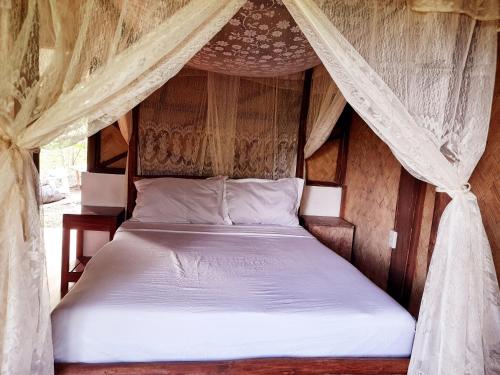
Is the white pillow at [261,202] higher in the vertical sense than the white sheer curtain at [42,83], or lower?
lower

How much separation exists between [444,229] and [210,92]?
2072 mm

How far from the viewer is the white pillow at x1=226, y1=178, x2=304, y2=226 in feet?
9.80

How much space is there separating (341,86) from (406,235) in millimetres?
1342

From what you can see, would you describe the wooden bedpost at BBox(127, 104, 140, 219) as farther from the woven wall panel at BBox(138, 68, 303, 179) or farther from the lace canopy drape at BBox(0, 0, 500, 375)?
the lace canopy drape at BBox(0, 0, 500, 375)

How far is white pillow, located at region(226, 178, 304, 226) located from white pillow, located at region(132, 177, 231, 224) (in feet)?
0.30

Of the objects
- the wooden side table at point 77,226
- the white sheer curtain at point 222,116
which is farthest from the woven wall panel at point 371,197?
the wooden side table at point 77,226

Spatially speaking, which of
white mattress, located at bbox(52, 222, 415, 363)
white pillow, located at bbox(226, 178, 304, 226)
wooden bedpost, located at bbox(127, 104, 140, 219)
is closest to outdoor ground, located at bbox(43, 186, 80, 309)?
wooden bedpost, located at bbox(127, 104, 140, 219)

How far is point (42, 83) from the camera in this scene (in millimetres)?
1220

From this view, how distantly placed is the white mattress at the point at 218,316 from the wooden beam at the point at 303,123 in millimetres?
1514

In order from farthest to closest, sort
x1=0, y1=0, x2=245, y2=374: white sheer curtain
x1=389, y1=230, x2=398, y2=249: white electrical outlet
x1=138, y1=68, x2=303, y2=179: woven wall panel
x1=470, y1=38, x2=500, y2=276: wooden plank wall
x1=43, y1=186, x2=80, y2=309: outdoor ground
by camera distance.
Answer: x1=138, y1=68, x2=303, y2=179: woven wall panel < x1=43, y1=186, x2=80, y2=309: outdoor ground < x1=389, y1=230, x2=398, y2=249: white electrical outlet < x1=470, y1=38, x2=500, y2=276: wooden plank wall < x1=0, y1=0, x2=245, y2=374: white sheer curtain

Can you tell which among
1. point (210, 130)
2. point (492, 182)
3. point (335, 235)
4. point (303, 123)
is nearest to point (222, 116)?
point (210, 130)

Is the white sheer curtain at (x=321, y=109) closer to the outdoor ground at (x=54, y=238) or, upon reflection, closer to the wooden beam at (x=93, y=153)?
the wooden beam at (x=93, y=153)

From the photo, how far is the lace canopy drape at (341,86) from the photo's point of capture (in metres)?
1.20

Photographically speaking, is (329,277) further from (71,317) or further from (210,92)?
(210,92)
